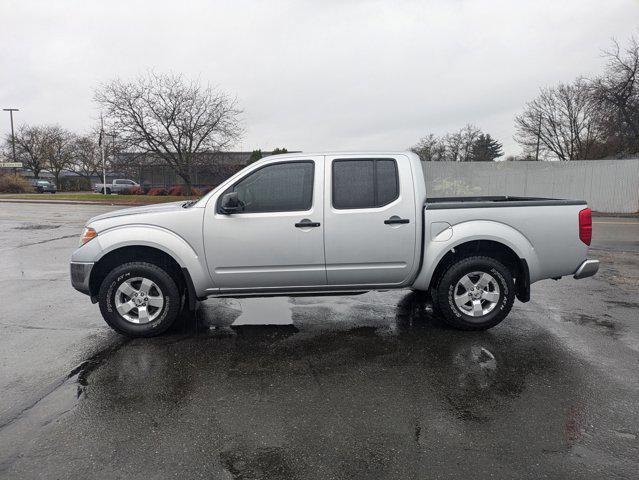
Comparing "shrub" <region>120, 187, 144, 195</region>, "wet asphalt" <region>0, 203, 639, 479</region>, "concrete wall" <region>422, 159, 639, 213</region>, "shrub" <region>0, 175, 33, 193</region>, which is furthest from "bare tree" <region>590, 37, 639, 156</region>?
"shrub" <region>0, 175, 33, 193</region>

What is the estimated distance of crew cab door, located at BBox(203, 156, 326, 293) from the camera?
476 cm

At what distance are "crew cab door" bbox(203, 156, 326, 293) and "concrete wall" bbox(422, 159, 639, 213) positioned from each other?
1854 centimetres

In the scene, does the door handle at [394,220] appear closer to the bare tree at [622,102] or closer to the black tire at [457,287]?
the black tire at [457,287]

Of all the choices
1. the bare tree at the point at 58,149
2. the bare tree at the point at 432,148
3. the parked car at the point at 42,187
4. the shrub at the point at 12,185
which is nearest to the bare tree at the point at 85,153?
the bare tree at the point at 58,149

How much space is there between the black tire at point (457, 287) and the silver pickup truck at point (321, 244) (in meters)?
0.01

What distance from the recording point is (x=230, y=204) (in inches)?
183

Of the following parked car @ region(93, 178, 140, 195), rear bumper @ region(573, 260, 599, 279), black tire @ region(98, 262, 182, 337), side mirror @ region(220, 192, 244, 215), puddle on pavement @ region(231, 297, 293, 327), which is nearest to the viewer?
side mirror @ region(220, 192, 244, 215)

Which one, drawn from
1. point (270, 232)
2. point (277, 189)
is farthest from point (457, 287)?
point (277, 189)

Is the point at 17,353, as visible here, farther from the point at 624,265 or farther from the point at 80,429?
the point at 624,265

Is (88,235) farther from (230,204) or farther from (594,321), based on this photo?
(594,321)

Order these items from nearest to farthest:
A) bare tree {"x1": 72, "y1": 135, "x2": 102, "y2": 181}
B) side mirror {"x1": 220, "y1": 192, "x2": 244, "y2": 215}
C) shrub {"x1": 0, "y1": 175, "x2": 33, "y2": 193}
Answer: side mirror {"x1": 220, "y1": 192, "x2": 244, "y2": 215} < shrub {"x1": 0, "y1": 175, "x2": 33, "y2": 193} < bare tree {"x1": 72, "y1": 135, "x2": 102, "y2": 181}

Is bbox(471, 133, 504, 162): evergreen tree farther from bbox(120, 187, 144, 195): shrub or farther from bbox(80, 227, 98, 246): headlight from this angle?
bbox(80, 227, 98, 246): headlight

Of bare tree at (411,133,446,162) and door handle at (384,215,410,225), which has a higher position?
bare tree at (411,133,446,162)

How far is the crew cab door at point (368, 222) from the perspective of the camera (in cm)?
482
